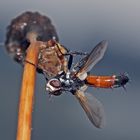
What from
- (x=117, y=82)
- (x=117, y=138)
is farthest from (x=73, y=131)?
(x=117, y=82)

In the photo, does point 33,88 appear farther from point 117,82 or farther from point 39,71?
point 117,82

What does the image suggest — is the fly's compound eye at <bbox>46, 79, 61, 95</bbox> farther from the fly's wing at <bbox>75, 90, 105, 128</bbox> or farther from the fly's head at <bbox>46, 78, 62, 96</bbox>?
the fly's wing at <bbox>75, 90, 105, 128</bbox>

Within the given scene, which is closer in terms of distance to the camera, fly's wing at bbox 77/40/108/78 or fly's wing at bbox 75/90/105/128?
fly's wing at bbox 75/90/105/128

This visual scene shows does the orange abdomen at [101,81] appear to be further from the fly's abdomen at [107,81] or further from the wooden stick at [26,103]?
the wooden stick at [26,103]

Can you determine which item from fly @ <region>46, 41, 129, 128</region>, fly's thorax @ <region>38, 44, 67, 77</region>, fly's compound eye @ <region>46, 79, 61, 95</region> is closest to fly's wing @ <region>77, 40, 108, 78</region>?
fly @ <region>46, 41, 129, 128</region>

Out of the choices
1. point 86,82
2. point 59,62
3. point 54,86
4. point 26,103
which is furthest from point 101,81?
point 26,103

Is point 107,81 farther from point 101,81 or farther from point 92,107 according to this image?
point 92,107
